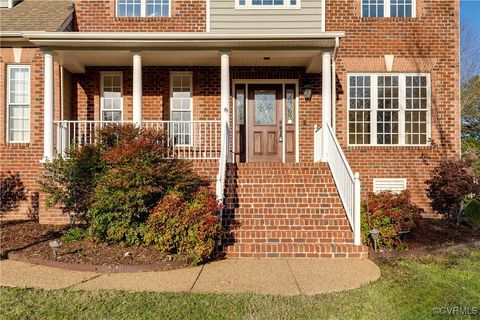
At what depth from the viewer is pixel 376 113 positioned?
1033 centimetres

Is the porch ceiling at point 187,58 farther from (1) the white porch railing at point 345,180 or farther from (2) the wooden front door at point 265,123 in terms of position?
(1) the white porch railing at point 345,180

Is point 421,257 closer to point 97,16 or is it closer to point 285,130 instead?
point 285,130

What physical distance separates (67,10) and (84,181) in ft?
18.8

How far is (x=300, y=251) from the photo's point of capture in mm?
6352

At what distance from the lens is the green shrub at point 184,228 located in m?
5.88

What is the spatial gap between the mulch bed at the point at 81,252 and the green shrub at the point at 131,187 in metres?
0.26

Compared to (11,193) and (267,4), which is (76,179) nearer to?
(11,193)

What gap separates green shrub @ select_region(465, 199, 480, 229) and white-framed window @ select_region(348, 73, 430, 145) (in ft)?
6.78

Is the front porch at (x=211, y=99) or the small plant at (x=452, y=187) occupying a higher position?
the front porch at (x=211, y=99)

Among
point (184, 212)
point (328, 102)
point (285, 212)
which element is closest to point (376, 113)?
point (328, 102)

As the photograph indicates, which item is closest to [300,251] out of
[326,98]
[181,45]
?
[326,98]

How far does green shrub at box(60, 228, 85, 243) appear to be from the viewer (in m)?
6.97

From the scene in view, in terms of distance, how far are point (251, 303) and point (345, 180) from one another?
3.78 m

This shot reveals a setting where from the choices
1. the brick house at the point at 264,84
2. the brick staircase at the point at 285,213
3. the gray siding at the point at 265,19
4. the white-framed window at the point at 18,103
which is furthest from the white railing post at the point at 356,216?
the white-framed window at the point at 18,103
